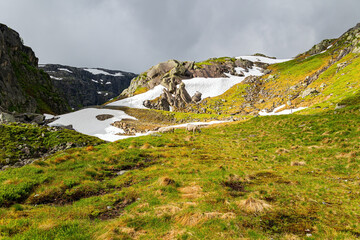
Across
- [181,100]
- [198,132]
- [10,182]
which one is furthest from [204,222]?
[181,100]

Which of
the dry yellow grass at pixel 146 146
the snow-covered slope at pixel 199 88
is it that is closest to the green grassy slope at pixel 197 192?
the dry yellow grass at pixel 146 146

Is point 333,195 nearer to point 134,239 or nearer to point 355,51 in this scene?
point 134,239

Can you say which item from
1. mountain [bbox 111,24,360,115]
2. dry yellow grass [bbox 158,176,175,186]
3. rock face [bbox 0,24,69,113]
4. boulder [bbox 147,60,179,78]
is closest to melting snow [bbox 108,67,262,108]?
mountain [bbox 111,24,360,115]

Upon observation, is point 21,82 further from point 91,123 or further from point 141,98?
point 141,98

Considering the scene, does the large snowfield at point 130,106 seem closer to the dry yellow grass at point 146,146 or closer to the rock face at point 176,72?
the rock face at point 176,72

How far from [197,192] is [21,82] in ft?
440

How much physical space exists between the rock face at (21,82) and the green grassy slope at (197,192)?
282ft

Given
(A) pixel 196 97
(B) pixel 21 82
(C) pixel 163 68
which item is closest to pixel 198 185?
(A) pixel 196 97

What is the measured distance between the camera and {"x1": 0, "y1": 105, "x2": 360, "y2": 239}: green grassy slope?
301 inches

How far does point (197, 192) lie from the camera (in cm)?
1180

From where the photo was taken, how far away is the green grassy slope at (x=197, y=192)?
7.64 metres

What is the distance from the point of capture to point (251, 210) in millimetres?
9234

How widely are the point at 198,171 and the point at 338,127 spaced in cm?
1994

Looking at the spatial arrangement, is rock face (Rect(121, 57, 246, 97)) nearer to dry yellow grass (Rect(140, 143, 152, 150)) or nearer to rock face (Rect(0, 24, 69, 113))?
rock face (Rect(0, 24, 69, 113))
